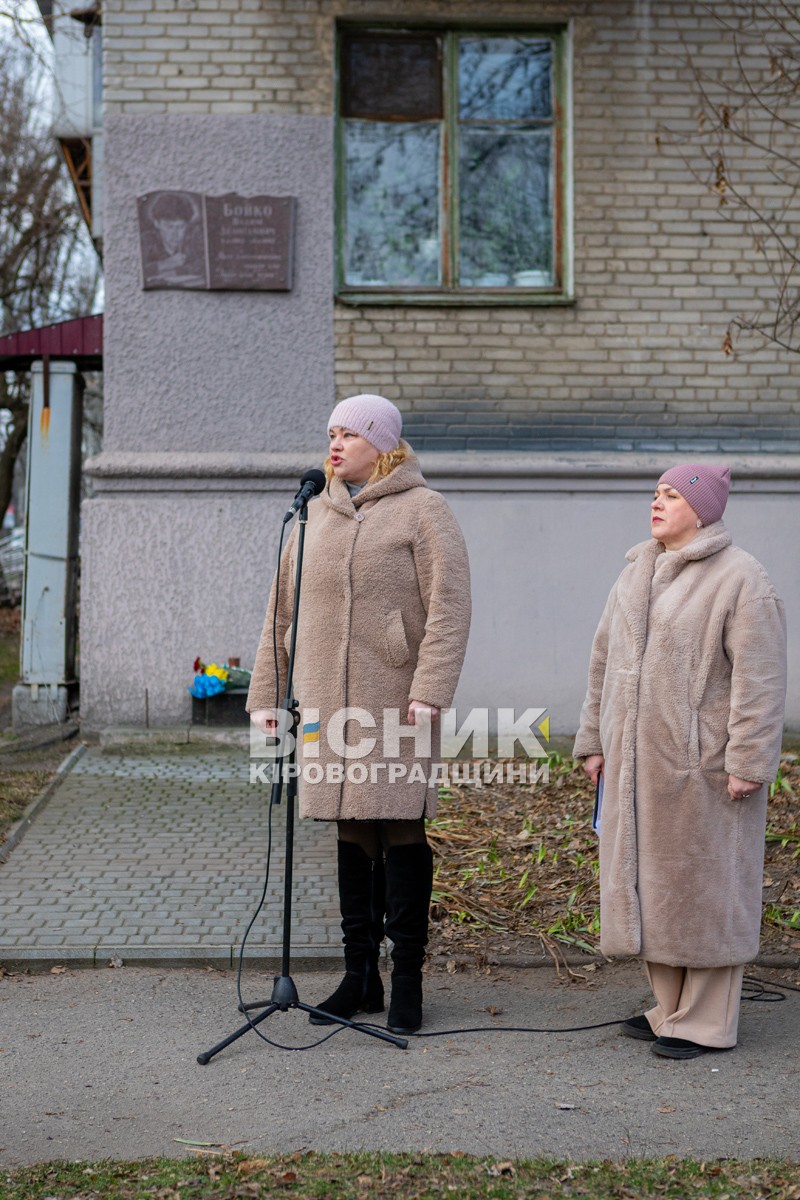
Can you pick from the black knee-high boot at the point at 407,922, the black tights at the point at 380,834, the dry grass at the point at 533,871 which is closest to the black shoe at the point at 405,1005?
the black knee-high boot at the point at 407,922

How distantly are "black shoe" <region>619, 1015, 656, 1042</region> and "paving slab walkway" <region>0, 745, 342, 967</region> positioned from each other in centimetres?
126

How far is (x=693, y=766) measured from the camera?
14.0ft

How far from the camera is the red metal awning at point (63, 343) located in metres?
10.2

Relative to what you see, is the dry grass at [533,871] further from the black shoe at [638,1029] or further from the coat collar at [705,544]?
the coat collar at [705,544]

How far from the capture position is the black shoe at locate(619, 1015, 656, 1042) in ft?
14.6

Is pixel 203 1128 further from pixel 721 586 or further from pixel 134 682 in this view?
pixel 134 682

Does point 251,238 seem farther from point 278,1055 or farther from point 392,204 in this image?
point 278,1055

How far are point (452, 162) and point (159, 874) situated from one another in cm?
585

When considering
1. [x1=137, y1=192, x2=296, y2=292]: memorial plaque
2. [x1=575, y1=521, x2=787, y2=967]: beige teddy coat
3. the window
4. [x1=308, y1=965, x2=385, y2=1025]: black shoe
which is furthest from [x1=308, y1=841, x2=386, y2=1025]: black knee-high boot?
the window

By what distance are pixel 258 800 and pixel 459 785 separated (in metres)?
1.22

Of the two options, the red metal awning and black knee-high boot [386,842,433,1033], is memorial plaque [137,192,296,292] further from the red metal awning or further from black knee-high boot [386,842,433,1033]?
black knee-high boot [386,842,433,1033]

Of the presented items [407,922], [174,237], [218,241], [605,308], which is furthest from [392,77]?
[407,922]

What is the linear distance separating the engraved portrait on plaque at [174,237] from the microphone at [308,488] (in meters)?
5.37

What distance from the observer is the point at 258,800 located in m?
7.79
